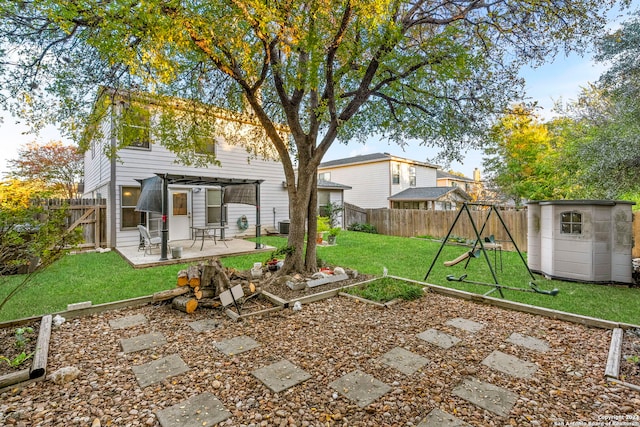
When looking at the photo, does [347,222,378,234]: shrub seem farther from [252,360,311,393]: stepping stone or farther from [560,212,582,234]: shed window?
[252,360,311,393]: stepping stone

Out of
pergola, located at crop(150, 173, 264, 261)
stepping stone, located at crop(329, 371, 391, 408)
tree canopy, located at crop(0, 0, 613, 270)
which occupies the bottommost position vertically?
stepping stone, located at crop(329, 371, 391, 408)

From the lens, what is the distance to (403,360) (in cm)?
268

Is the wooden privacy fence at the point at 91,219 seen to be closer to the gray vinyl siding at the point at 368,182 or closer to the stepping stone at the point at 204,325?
the stepping stone at the point at 204,325

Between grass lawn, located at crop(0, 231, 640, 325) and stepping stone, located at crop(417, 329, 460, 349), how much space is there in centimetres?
205

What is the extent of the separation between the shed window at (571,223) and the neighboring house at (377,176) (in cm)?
1420

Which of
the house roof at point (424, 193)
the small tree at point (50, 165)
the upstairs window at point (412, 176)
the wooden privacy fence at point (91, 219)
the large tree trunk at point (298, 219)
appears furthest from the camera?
the upstairs window at point (412, 176)

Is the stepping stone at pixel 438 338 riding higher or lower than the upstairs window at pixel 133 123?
lower

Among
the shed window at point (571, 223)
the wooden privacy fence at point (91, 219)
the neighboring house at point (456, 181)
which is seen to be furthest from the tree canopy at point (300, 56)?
the neighboring house at point (456, 181)

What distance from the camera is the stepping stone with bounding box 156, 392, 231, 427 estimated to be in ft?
6.20

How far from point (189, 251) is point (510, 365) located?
803cm

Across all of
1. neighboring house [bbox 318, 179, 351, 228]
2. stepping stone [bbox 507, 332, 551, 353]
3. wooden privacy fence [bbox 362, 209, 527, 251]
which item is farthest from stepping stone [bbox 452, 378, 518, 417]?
neighboring house [bbox 318, 179, 351, 228]

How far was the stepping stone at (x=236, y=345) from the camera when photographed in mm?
2883

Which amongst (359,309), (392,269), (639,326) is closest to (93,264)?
(359,309)

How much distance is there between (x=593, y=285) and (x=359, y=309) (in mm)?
4638
